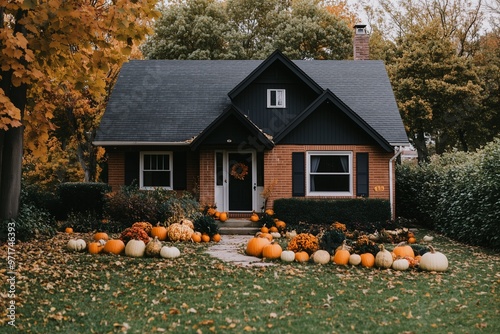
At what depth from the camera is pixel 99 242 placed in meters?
12.7

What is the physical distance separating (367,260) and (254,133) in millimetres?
9285

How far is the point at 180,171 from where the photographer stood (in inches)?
859

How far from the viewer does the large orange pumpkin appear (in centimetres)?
1226

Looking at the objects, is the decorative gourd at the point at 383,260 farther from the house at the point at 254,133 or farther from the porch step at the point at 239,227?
the house at the point at 254,133

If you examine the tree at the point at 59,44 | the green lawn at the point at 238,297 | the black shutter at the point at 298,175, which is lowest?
the green lawn at the point at 238,297

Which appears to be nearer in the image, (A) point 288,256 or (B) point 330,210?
(A) point 288,256

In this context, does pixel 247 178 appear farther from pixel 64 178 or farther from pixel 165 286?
pixel 64 178

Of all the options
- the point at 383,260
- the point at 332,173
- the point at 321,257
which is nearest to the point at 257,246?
the point at 321,257

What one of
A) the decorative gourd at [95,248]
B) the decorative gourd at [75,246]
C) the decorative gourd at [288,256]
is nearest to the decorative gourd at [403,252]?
the decorative gourd at [288,256]

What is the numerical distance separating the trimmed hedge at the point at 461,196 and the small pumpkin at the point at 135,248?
7.75m

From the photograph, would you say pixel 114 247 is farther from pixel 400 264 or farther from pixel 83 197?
pixel 83 197

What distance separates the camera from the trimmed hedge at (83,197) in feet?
67.8

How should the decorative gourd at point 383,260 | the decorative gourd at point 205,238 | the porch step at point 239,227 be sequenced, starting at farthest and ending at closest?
the porch step at point 239,227 < the decorative gourd at point 205,238 < the decorative gourd at point 383,260

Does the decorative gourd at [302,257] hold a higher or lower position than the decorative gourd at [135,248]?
lower
